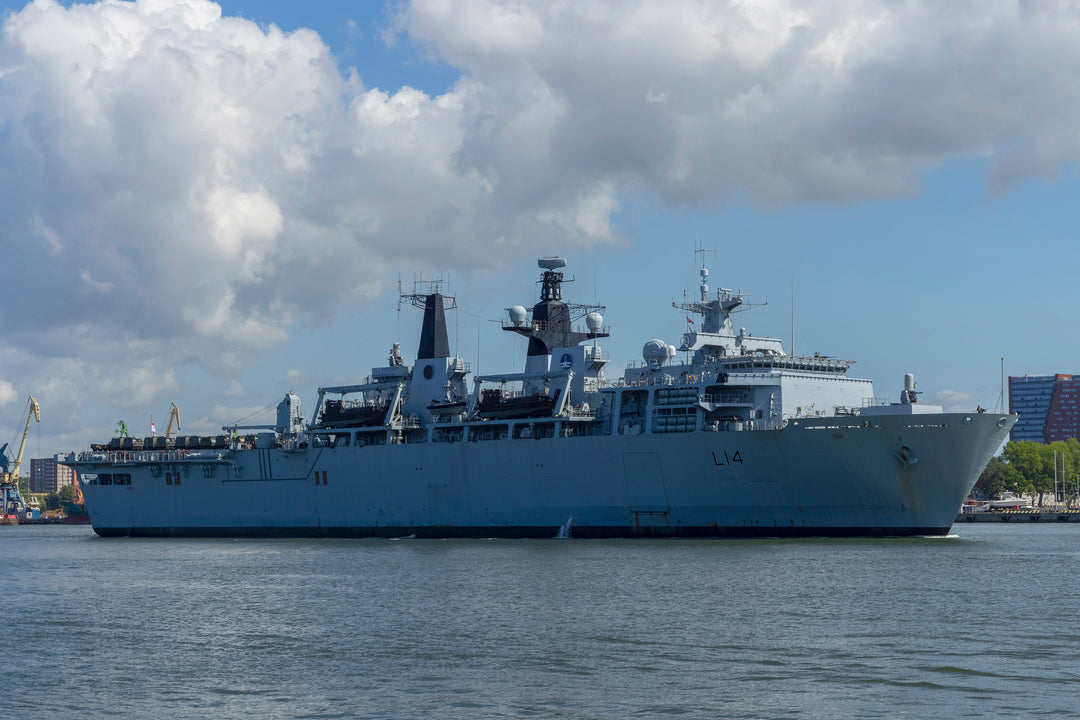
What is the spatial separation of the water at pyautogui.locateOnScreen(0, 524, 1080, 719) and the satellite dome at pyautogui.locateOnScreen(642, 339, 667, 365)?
12.2m

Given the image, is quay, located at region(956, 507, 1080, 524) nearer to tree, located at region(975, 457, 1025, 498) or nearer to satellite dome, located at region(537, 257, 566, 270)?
tree, located at region(975, 457, 1025, 498)

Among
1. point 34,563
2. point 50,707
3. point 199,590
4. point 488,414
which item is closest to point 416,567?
point 199,590

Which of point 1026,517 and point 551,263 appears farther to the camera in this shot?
point 1026,517

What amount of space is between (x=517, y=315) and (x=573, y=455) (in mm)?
11447

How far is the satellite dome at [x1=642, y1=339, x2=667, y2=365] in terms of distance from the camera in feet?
188

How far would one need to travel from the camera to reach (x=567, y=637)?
90.1 feet

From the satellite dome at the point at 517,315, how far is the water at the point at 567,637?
808 inches

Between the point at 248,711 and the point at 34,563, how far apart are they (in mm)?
38173

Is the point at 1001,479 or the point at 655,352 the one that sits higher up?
the point at 655,352

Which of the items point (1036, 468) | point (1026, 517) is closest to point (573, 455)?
point (1026, 517)

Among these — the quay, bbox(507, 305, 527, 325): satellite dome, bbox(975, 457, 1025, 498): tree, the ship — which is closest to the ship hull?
the ship

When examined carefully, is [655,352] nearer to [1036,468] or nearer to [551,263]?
[551,263]

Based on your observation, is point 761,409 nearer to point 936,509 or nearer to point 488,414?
point 936,509

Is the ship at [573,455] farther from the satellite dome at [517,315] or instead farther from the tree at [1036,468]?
the tree at [1036,468]
